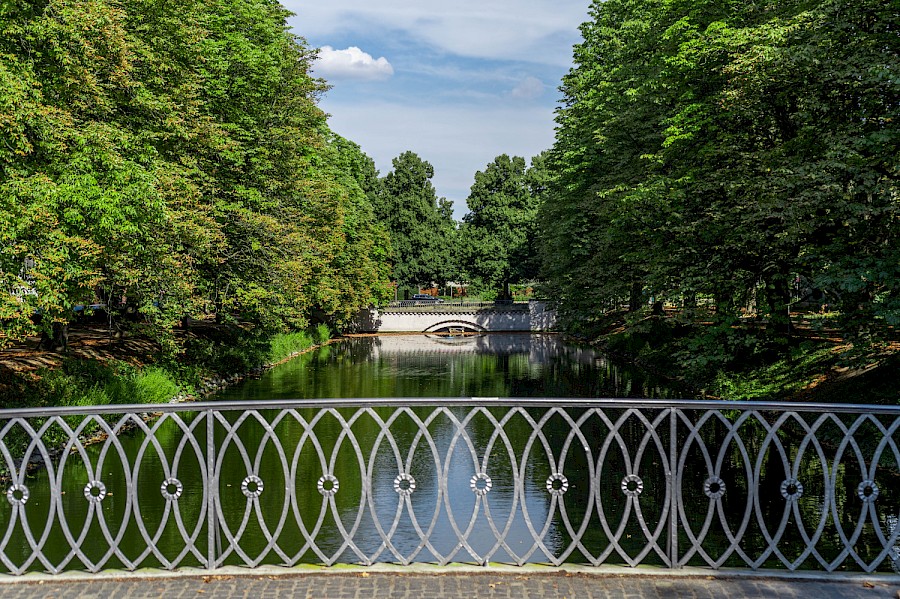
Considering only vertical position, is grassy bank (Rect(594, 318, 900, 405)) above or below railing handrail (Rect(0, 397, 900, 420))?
below

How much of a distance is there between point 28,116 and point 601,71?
30.8 metres

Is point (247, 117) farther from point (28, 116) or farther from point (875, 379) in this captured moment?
point (875, 379)

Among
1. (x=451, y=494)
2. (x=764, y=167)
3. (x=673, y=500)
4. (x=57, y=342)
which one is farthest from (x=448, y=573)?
(x=57, y=342)

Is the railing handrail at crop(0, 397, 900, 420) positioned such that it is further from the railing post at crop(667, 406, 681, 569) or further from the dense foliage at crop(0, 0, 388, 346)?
the dense foliage at crop(0, 0, 388, 346)

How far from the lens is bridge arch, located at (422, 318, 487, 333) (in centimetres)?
7106

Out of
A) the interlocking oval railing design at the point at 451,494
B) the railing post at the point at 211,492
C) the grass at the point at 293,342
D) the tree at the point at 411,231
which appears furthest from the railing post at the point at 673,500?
the tree at the point at 411,231

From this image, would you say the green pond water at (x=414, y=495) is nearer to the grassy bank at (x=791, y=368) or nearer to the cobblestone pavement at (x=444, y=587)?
the cobblestone pavement at (x=444, y=587)

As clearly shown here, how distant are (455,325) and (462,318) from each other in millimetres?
905

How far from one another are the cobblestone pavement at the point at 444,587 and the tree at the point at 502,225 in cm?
6909

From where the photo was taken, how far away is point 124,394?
1988 centimetres

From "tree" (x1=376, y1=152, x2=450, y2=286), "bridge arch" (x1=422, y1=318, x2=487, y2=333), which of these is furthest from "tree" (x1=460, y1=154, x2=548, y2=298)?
"bridge arch" (x1=422, y1=318, x2=487, y2=333)

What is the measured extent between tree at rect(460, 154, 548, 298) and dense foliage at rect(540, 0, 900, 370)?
4531cm

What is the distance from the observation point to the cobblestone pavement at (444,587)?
540 centimetres

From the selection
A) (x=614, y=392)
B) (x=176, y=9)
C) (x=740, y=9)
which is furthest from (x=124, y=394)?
(x=740, y=9)
